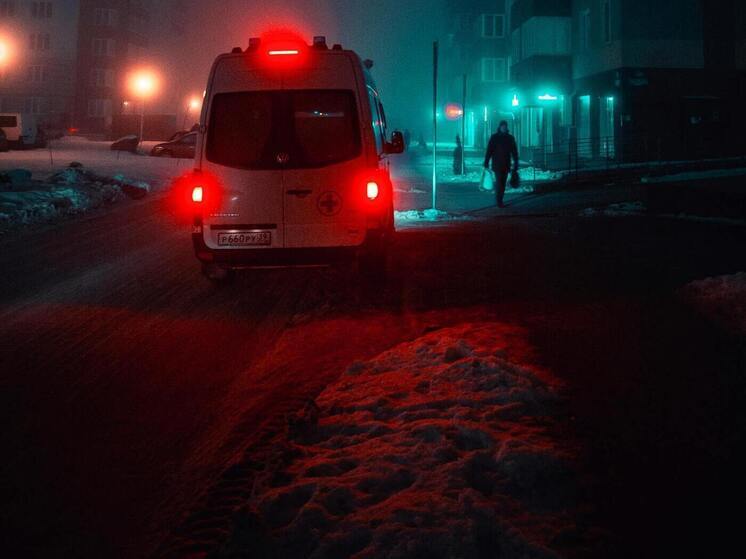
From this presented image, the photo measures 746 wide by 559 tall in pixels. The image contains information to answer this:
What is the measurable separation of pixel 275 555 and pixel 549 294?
6235 millimetres

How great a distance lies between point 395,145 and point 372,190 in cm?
157

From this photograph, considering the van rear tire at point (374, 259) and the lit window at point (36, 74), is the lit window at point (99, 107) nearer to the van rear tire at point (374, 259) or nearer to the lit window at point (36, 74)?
the lit window at point (36, 74)

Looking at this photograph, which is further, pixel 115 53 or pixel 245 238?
pixel 115 53

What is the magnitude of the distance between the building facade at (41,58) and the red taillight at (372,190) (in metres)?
79.3

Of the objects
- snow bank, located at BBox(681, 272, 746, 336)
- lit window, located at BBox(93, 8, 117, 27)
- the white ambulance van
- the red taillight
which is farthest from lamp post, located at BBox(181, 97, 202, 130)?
snow bank, located at BBox(681, 272, 746, 336)

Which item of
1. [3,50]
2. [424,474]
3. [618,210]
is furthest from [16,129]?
[424,474]

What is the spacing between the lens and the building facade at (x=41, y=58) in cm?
8300

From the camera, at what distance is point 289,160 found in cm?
927

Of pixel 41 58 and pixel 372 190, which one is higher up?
pixel 41 58

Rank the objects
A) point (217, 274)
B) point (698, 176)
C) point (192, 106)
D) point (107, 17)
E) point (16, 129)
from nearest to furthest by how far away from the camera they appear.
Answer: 1. point (217, 274)
2. point (698, 176)
3. point (16, 129)
4. point (192, 106)
5. point (107, 17)

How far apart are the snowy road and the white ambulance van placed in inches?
28.2

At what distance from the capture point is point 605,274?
1050 centimetres

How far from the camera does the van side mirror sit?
10531 millimetres

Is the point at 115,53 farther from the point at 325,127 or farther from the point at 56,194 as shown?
the point at 325,127
